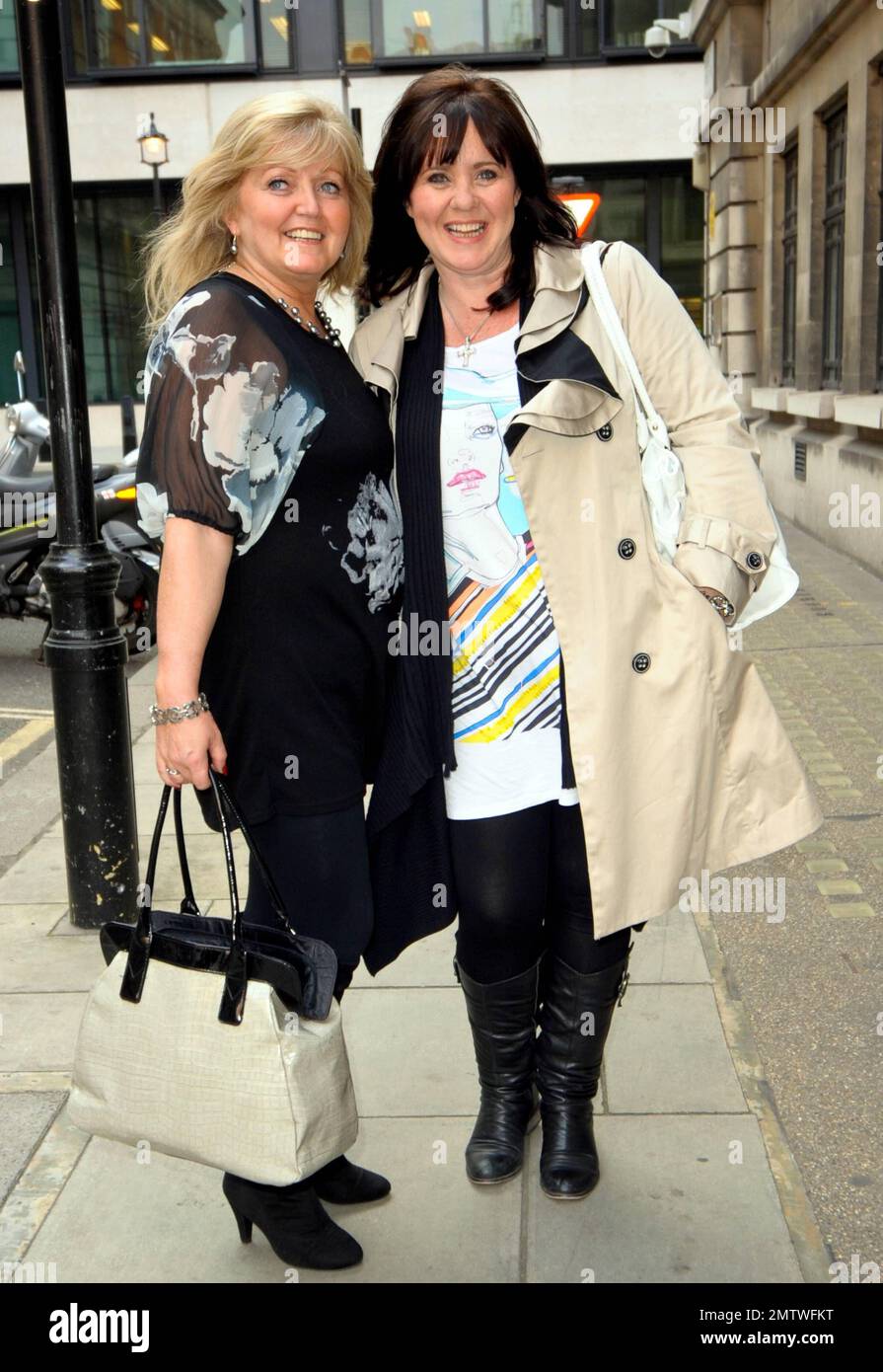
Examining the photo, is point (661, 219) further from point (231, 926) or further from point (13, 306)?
point (231, 926)

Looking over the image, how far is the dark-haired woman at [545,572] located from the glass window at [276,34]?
25.3m

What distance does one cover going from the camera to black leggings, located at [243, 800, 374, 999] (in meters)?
2.47

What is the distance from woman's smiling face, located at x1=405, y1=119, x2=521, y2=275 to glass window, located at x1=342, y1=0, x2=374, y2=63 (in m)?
25.0

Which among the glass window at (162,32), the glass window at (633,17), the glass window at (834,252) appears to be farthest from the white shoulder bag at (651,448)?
the glass window at (162,32)

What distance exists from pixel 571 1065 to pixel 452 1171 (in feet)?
1.12

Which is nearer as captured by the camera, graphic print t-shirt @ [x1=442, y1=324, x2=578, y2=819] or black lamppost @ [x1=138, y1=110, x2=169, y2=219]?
graphic print t-shirt @ [x1=442, y1=324, x2=578, y2=819]

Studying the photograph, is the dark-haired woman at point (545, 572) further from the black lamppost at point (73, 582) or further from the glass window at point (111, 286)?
the glass window at point (111, 286)

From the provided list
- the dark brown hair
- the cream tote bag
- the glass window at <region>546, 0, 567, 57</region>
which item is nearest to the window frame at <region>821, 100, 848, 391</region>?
the dark brown hair

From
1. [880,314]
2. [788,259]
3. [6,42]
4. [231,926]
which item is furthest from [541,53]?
[231,926]

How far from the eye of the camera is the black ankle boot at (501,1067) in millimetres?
2793

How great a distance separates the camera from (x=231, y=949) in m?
2.21

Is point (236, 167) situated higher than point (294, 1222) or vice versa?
point (236, 167)

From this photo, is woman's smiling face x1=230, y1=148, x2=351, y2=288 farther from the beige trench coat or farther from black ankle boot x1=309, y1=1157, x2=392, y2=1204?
black ankle boot x1=309, y1=1157, x2=392, y2=1204
